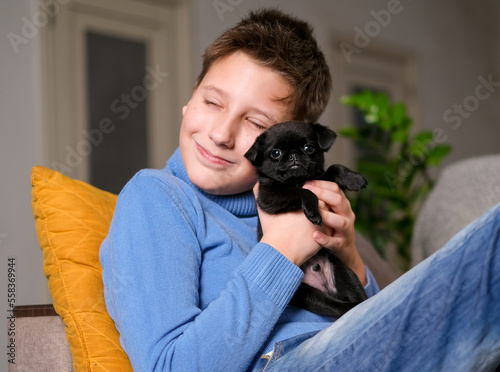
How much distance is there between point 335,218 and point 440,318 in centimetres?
43

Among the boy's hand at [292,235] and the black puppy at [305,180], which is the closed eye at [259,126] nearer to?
the black puppy at [305,180]

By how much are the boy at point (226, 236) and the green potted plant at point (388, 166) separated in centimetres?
163

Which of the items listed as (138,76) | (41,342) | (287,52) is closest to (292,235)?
(287,52)

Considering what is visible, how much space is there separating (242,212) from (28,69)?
1.96 m

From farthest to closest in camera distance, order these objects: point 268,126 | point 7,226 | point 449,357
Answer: point 7,226 → point 268,126 → point 449,357

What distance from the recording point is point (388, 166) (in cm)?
298

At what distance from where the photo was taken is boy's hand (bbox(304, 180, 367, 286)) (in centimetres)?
118

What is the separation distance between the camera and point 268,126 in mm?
1257

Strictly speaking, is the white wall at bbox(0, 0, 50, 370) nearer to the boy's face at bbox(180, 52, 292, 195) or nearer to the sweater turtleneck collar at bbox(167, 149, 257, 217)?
the sweater turtleneck collar at bbox(167, 149, 257, 217)

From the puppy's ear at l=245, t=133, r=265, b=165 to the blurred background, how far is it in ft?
3.63

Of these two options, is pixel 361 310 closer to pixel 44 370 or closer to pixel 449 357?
pixel 449 357

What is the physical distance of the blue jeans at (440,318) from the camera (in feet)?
2.52

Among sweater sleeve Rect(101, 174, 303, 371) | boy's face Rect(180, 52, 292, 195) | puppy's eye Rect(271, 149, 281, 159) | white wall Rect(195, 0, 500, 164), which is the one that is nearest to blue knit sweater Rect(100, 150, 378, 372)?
sweater sleeve Rect(101, 174, 303, 371)

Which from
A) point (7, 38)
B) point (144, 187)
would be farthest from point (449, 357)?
point (7, 38)
